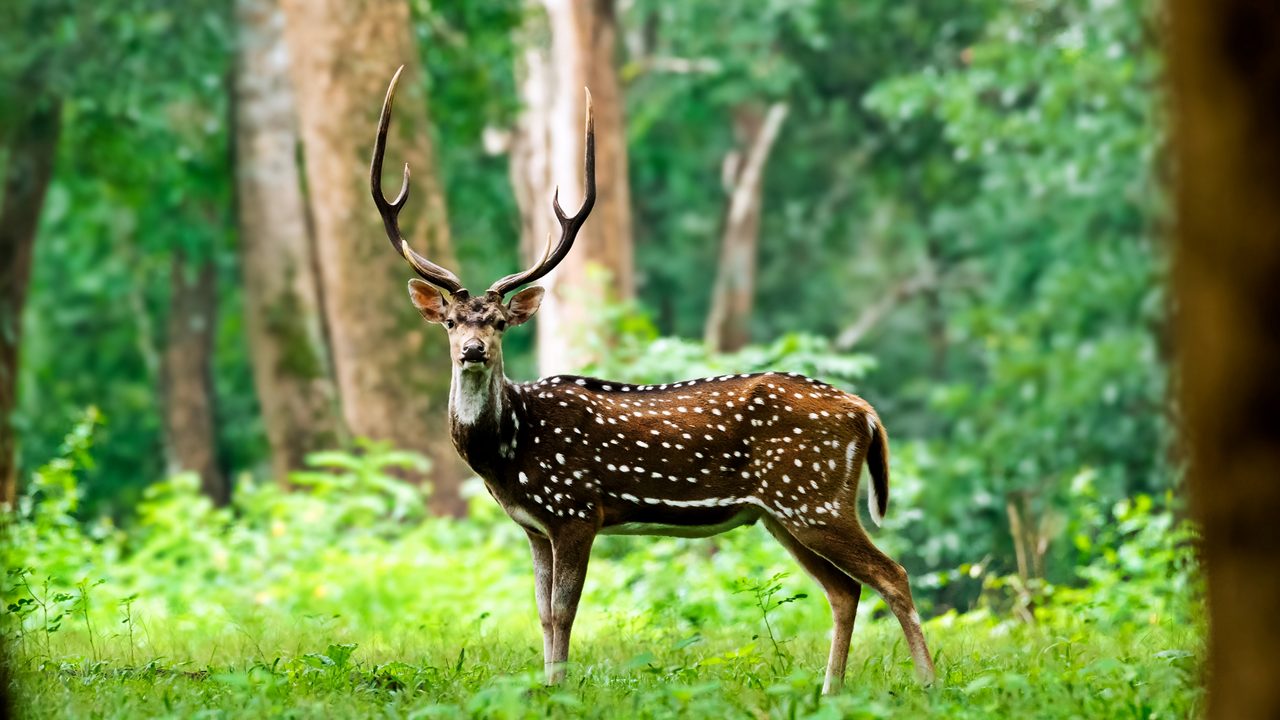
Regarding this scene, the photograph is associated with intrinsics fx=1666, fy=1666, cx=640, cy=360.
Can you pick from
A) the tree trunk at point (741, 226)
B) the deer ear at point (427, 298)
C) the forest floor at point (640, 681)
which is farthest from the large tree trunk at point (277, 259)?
the deer ear at point (427, 298)

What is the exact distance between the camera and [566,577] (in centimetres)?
705

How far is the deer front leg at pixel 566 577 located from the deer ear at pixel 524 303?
3.32ft

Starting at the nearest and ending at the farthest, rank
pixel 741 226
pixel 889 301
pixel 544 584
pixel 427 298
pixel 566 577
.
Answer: pixel 566 577 → pixel 544 584 → pixel 427 298 → pixel 741 226 → pixel 889 301

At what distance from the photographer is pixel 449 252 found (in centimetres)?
1466

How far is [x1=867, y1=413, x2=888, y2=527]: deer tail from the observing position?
7309 millimetres

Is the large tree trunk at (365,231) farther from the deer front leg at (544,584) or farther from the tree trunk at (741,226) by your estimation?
the tree trunk at (741,226)

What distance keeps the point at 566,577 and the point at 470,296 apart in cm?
127

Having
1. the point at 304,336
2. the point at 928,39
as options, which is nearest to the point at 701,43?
the point at 928,39

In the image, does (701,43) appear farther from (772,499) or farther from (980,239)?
(772,499)

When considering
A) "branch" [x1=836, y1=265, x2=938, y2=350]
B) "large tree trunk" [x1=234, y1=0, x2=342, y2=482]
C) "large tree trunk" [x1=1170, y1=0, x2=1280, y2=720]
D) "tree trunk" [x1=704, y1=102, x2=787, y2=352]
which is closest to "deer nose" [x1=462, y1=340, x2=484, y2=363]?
"large tree trunk" [x1=1170, y1=0, x2=1280, y2=720]

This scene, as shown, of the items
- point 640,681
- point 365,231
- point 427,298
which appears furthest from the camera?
point 365,231

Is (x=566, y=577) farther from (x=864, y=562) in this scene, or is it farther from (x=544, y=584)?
(x=864, y=562)

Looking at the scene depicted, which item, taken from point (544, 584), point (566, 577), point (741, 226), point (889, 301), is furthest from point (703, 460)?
point (889, 301)

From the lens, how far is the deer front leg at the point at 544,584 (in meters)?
7.11
